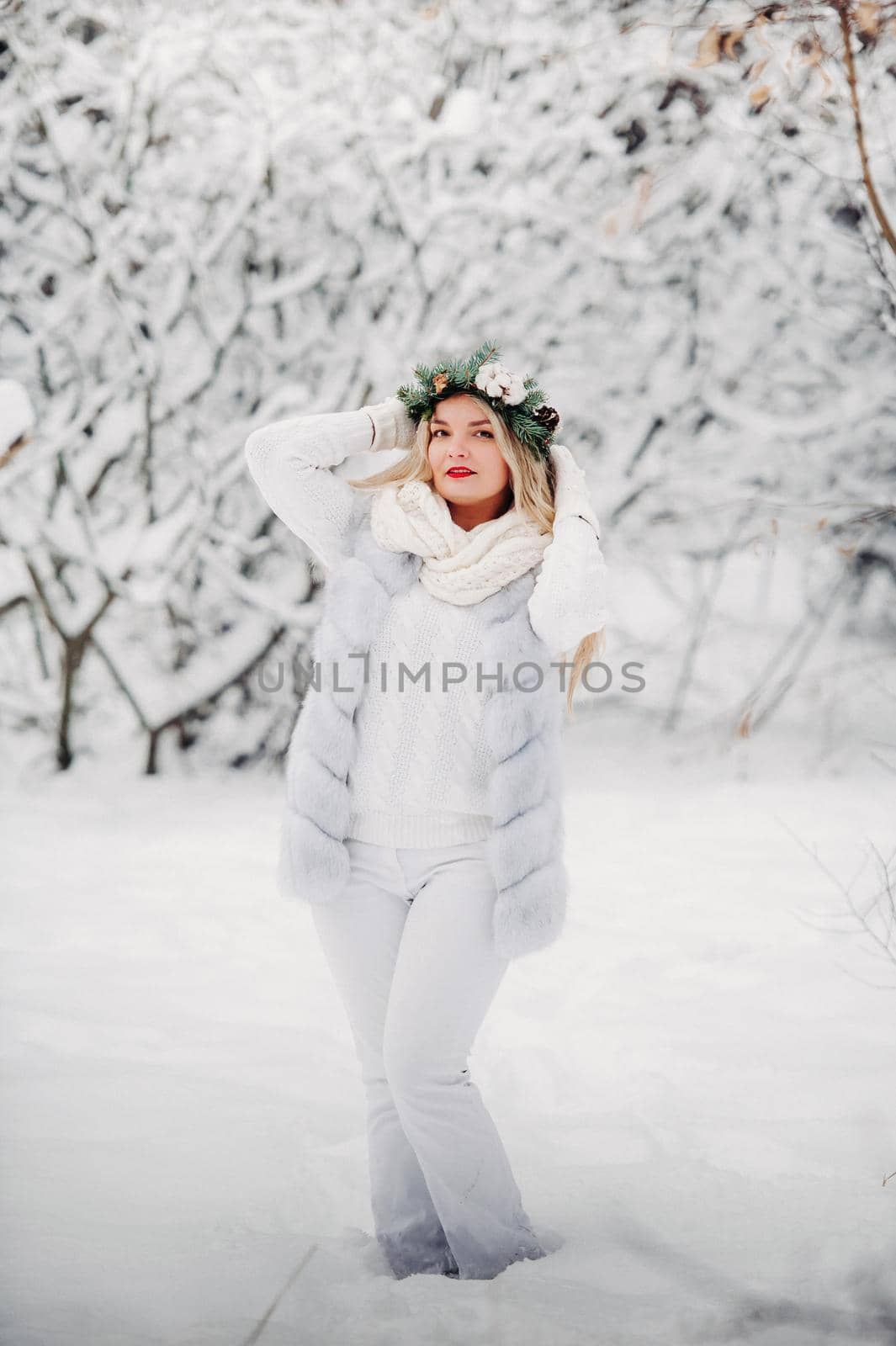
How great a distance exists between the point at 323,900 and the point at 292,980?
1342 mm

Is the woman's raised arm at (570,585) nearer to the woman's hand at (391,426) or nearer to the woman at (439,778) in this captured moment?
the woman at (439,778)

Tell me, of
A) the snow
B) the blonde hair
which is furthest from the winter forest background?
Result: the blonde hair

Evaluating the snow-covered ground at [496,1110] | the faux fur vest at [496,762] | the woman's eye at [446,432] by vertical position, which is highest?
the woman's eye at [446,432]

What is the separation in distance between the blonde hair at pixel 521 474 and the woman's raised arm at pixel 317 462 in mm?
61

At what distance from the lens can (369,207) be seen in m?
4.38

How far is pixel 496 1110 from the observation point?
211 cm

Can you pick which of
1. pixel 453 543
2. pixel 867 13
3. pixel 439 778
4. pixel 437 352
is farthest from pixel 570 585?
pixel 437 352

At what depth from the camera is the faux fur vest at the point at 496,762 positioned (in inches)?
56.2

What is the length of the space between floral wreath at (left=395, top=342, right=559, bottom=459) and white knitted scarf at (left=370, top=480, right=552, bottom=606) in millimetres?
131

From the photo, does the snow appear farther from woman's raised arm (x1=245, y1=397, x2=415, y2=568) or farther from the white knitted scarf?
the white knitted scarf

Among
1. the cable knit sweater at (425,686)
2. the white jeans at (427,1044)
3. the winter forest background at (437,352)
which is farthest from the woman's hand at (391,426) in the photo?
the winter forest background at (437,352)

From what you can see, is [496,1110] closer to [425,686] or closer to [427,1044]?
[427,1044]

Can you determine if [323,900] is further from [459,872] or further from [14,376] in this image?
[14,376]

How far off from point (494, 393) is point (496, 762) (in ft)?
1.80
